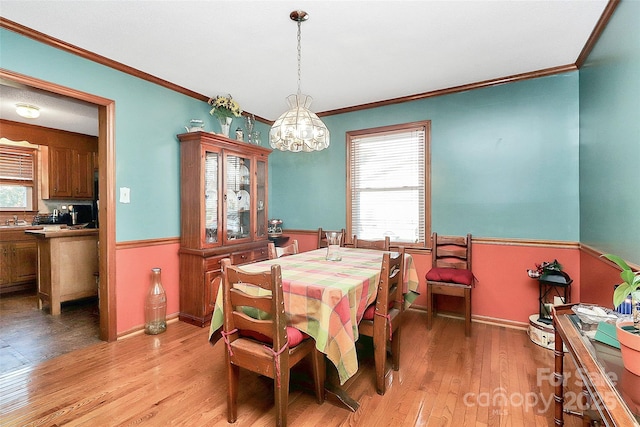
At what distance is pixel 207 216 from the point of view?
324cm

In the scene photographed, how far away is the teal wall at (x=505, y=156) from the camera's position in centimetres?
286

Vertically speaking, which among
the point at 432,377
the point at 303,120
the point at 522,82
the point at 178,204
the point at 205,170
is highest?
the point at 522,82

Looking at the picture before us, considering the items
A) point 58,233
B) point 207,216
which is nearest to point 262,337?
point 207,216

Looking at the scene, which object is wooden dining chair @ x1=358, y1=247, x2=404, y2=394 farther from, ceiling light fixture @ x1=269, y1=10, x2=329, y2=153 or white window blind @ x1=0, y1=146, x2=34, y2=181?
white window blind @ x1=0, y1=146, x2=34, y2=181

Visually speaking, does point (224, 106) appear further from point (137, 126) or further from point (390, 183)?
point (390, 183)

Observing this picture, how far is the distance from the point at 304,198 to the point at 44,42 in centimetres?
305

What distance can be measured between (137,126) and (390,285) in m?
2.76

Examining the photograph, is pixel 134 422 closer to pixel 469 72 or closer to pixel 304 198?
pixel 304 198

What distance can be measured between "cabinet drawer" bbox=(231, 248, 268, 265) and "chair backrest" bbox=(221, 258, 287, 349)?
5.66 feet

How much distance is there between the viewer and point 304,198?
4449 millimetres

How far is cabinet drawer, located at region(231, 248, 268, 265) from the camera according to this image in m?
3.43

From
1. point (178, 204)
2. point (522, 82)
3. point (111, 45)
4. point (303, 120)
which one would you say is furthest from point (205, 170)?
point (522, 82)

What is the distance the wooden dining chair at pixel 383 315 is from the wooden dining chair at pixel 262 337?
1.21ft

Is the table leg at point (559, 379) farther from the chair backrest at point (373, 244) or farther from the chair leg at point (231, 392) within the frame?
the chair leg at point (231, 392)
